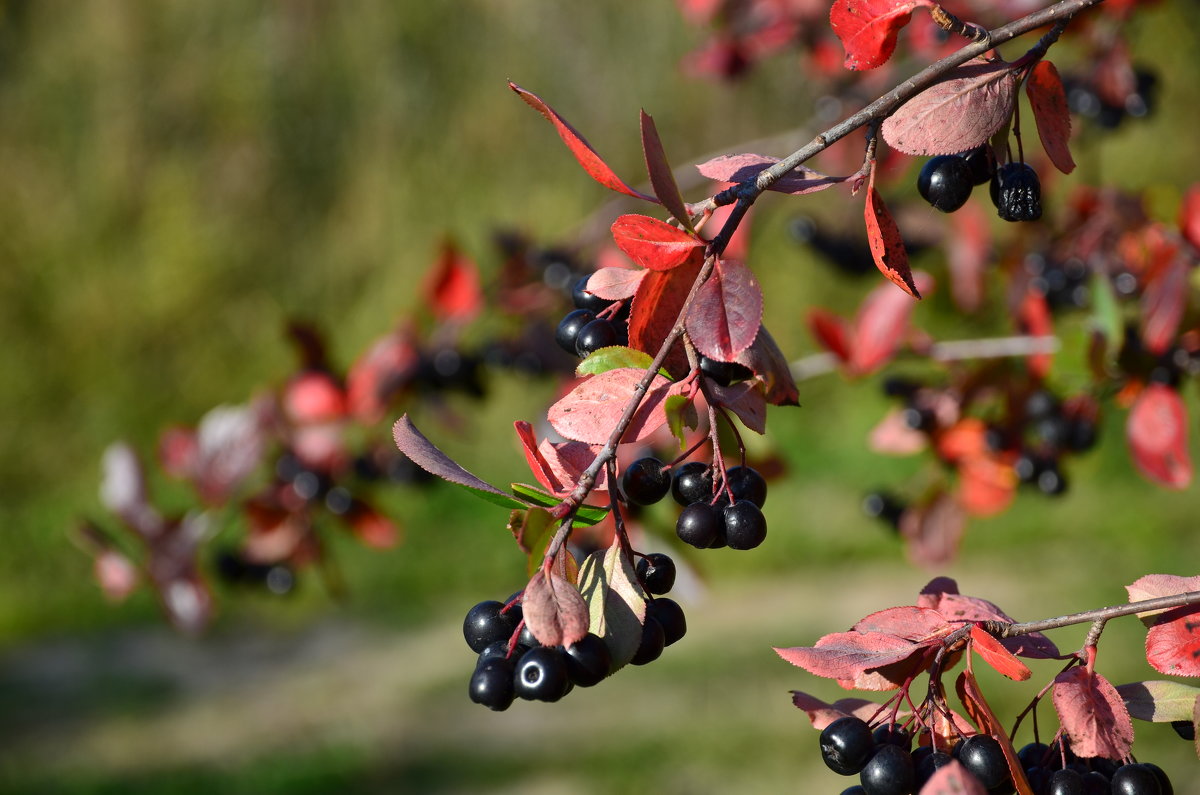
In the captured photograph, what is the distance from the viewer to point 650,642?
23.4 inches

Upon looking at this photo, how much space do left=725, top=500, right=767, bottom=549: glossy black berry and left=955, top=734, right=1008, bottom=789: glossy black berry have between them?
147 mm

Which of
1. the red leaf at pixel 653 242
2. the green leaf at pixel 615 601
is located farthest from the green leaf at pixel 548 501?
A: the red leaf at pixel 653 242

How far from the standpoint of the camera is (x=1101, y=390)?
1.32 metres

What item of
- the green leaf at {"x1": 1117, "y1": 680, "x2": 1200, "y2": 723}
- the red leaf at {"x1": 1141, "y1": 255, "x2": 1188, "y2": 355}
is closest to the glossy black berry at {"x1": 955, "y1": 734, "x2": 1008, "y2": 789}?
the green leaf at {"x1": 1117, "y1": 680, "x2": 1200, "y2": 723}

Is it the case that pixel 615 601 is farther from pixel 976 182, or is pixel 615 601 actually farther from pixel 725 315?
pixel 976 182

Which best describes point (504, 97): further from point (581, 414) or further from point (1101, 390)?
point (581, 414)

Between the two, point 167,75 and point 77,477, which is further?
point 167,75

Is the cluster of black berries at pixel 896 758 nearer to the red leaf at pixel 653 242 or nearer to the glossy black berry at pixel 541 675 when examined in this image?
the glossy black berry at pixel 541 675

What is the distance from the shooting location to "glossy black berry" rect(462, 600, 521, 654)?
1.97 feet

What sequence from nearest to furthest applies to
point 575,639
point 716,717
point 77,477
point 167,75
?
point 575,639 < point 716,717 < point 77,477 < point 167,75

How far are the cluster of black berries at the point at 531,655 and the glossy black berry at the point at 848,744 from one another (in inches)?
3.7

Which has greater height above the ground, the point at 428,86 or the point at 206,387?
the point at 428,86

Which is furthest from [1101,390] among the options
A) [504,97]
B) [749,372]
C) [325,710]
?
[504,97]

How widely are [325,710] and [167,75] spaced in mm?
2921
